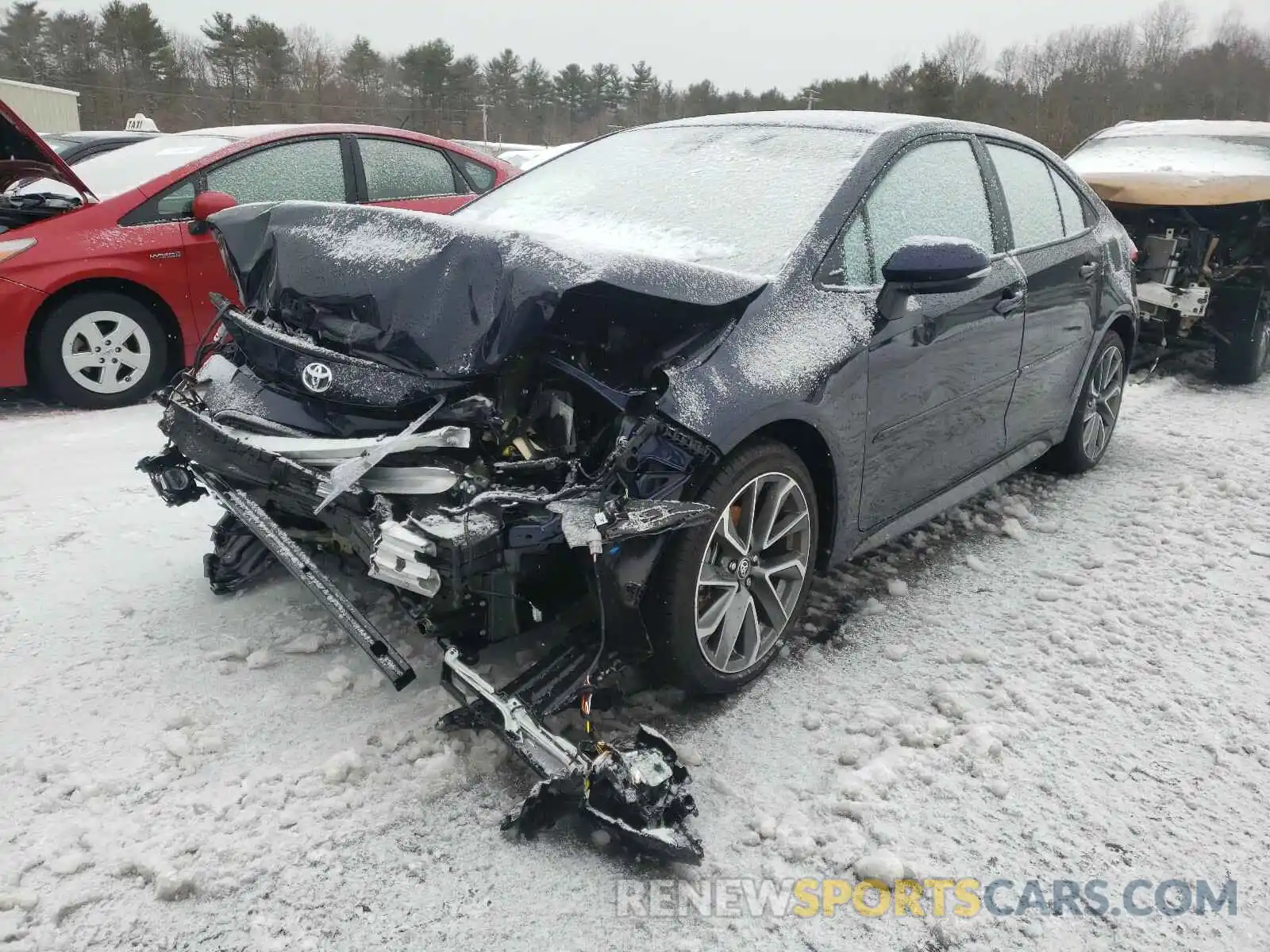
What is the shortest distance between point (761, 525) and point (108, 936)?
1.80m

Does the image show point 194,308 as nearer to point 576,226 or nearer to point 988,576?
point 576,226

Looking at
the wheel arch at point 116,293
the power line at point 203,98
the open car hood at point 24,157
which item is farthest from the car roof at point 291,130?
the power line at point 203,98

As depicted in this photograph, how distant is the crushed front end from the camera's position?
204 cm

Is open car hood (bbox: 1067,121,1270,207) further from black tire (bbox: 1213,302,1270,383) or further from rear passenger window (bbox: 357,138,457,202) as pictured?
rear passenger window (bbox: 357,138,457,202)

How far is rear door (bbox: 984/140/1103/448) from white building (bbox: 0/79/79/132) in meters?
29.0

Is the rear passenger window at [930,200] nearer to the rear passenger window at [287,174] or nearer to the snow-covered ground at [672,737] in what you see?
the snow-covered ground at [672,737]

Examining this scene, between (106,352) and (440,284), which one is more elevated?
(440,284)

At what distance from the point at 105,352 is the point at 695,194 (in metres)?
3.84

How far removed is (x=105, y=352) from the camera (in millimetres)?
5172

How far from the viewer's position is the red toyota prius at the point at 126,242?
4934 mm

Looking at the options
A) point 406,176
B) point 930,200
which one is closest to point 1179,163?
point 930,200

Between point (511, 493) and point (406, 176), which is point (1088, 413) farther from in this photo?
point (406, 176)

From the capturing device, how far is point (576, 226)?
124 inches

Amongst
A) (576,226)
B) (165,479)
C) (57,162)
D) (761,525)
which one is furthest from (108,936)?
(57,162)
